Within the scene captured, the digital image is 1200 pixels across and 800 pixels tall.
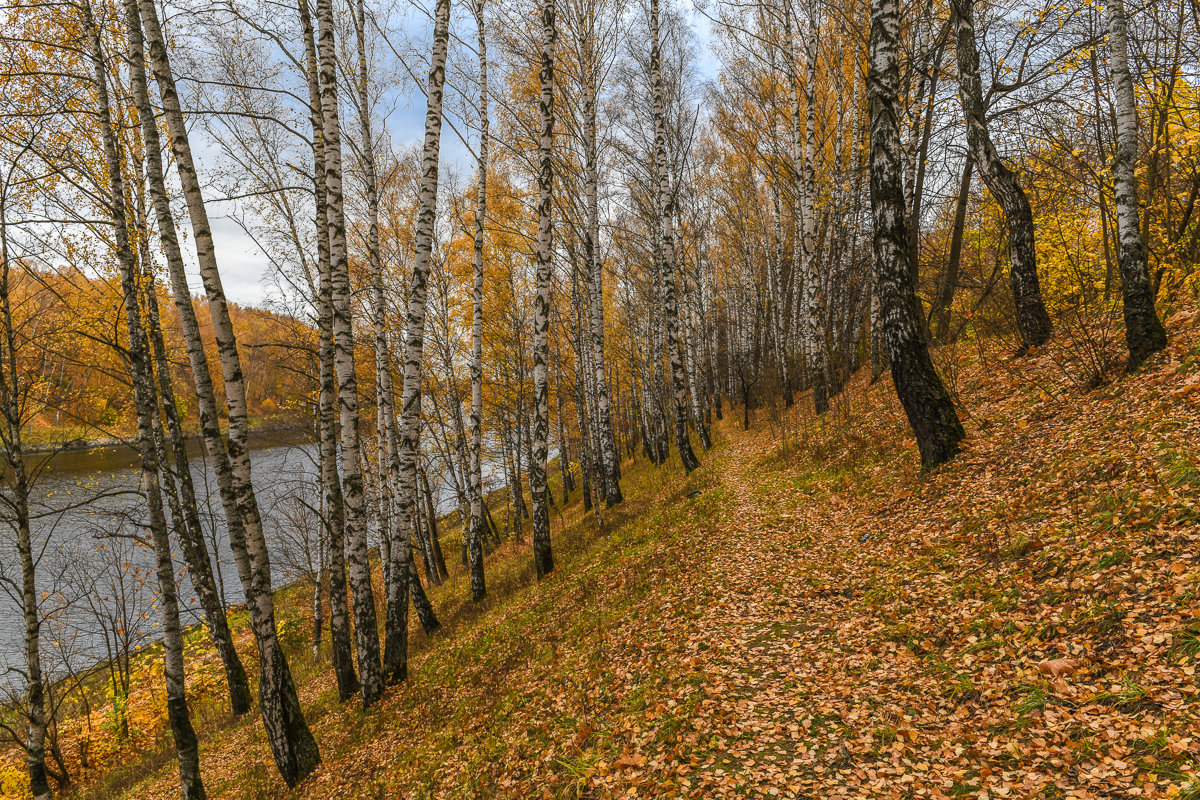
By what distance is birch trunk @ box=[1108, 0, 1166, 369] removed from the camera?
19.2 feet

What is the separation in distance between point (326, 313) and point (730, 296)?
28972 mm

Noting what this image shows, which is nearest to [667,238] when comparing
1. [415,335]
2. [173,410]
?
[415,335]

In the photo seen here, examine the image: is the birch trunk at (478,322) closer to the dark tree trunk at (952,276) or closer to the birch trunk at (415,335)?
the birch trunk at (415,335)

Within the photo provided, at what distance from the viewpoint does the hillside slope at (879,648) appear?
10.9 ft

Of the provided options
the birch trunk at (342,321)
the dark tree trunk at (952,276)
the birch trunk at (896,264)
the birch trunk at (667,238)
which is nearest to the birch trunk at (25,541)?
the birch trunk at (342,321)

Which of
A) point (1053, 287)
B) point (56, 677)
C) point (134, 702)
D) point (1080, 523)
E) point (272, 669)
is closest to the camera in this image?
point (1080, 523)

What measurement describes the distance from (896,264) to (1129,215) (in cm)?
242

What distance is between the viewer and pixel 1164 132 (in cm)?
775

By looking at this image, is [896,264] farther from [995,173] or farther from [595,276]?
[595,276]

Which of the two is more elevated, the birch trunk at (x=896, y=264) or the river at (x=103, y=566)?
the birch trunk at (x=896, y=264)

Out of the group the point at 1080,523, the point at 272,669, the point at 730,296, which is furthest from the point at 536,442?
the point at 730,296

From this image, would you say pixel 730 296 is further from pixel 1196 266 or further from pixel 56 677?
pixel 56 677

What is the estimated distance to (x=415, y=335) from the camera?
7.76 meters

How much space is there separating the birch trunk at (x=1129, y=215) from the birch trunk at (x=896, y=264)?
211 centimetres
